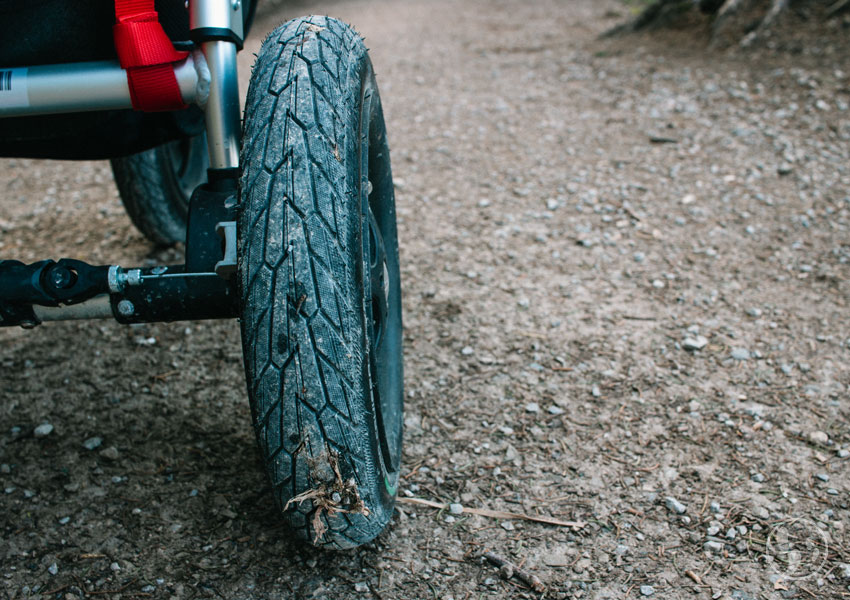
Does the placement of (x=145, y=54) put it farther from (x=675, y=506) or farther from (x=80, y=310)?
(x=675, y=506)

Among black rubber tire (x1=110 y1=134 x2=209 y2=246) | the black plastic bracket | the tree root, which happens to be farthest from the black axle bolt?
the tree root

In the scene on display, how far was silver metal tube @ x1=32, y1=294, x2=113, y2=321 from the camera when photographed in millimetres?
1616

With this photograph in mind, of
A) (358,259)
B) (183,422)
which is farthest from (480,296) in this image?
(358,259)

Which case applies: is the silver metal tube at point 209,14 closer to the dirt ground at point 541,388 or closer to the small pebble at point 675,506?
the dirt ground at point 541,388

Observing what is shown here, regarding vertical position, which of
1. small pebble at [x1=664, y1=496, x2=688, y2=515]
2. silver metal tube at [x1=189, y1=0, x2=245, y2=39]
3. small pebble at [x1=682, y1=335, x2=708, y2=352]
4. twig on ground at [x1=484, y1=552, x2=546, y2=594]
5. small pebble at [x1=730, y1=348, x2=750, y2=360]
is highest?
silver metal tube at [x1=189, y1=0, x2=245, y2=39]

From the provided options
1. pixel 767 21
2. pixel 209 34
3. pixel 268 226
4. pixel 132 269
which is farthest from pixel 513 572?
pixel 767 21

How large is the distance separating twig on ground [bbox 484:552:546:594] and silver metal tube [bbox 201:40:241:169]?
46.7 inches

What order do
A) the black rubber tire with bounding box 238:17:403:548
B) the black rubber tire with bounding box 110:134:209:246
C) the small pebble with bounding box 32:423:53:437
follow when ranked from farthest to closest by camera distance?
1. the black rubber tire with bounding box 110:134:209:246
2. the small pebble with bounding box 32:423:53:437
3. the black rubber tire with bounding box 238:17:403:548

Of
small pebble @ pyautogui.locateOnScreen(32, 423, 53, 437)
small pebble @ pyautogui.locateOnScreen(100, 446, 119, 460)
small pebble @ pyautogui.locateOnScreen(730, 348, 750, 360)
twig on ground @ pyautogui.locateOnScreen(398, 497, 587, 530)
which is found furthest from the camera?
small pebble @ pyautogui.locateOnScreen(730, 348, 750, 360)

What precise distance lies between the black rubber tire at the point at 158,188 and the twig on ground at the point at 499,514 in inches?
72.1

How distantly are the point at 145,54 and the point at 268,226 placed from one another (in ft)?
1.70

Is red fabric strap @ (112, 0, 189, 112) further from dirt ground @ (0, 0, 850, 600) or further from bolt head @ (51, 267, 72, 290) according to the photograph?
dirt ground @ (0, 0, 850, 600)

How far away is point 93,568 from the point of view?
174 centimetres

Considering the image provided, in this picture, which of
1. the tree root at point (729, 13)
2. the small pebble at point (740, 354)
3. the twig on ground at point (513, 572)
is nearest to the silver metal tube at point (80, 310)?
the twig on ground at point (513, 572)
